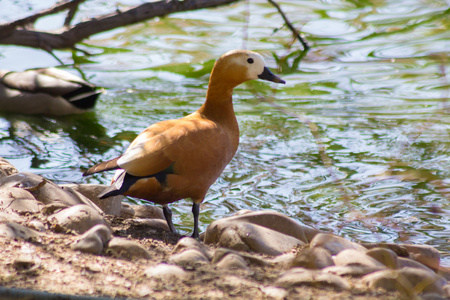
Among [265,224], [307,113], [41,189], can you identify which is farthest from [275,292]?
[307,113]

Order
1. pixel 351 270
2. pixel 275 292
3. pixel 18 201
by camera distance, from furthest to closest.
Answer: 1. pixel 18 201
2. pixel 351 270
3. pixel 275 292

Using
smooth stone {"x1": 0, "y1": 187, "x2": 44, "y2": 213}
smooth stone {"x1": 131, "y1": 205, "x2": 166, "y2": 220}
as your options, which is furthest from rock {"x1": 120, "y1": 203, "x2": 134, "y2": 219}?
smooth stone {"x1": 0, "y1": 187, "x2": 44, "y2": 213}

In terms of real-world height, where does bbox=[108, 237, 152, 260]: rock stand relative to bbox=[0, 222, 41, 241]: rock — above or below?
below

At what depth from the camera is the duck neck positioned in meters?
4.14

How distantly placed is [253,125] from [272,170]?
1250 millimetres

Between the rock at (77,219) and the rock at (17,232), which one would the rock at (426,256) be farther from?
the rock at (17,232)

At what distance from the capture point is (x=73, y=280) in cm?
255

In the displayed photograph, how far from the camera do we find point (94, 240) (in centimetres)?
291

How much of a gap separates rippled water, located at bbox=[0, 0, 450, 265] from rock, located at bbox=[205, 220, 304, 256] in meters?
0.74

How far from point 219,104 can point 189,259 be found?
155 cm

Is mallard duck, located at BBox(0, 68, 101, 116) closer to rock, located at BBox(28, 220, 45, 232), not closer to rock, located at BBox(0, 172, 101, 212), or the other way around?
rock, located at BBox(0, 172, 101, 212)

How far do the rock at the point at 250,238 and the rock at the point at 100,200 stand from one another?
88cm

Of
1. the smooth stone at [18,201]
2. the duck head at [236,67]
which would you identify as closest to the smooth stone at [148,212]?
the smooth stone at [18,201]

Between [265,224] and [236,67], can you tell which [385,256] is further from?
[236,67]
